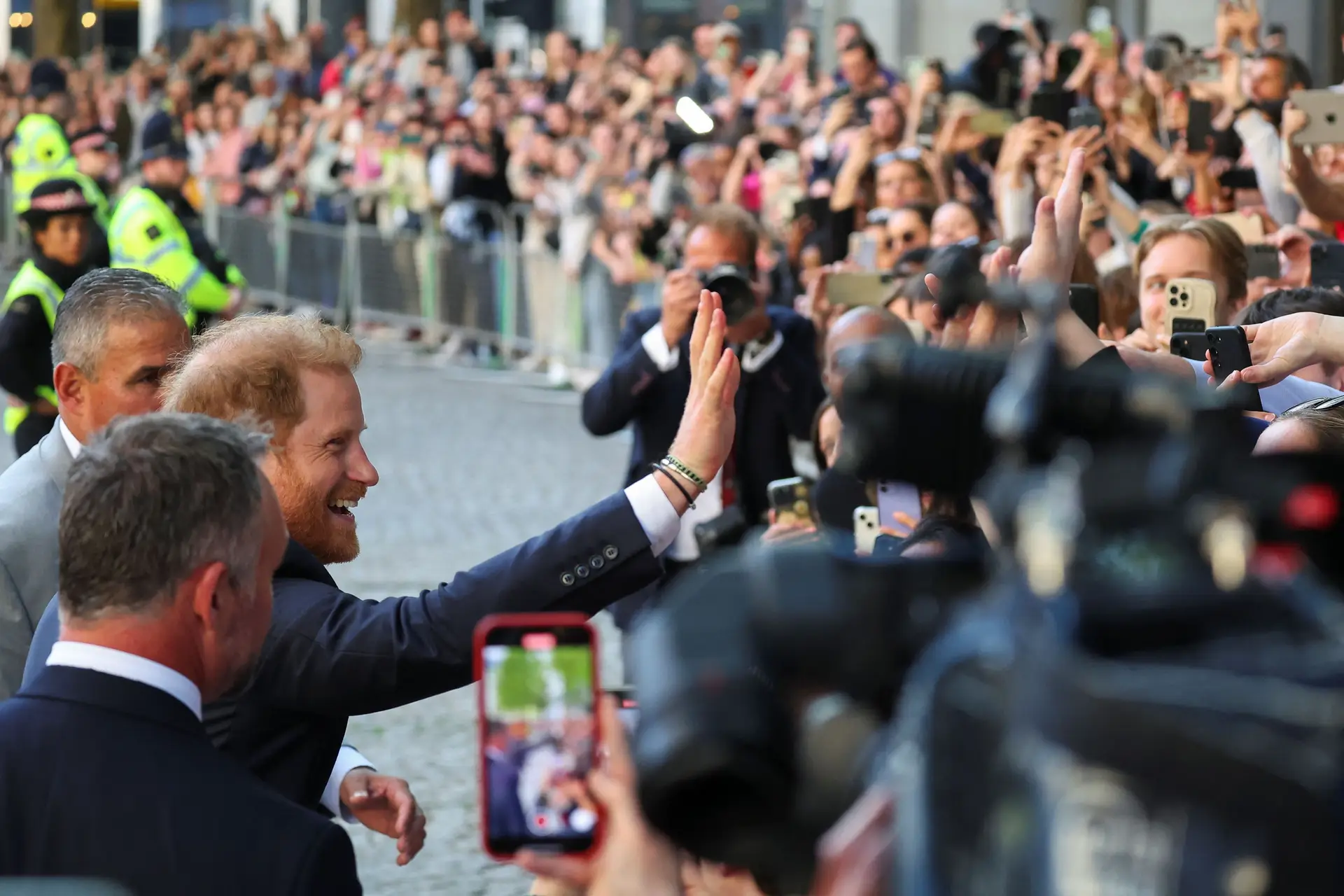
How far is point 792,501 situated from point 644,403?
0.95 meters

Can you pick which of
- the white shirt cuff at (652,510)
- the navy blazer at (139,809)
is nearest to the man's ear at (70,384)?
the white shirt cuff at (652,510)

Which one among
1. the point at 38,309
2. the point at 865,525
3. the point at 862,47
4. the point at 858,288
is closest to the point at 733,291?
the point at 865,525

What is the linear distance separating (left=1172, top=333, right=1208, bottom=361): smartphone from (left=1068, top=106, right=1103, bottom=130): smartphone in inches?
130

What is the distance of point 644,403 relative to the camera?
686cm

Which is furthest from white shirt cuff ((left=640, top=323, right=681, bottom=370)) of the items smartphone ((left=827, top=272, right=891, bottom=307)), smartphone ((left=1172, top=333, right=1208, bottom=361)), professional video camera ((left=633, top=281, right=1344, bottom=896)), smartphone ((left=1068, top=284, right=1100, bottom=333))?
professional video camera ((left=633, top=281, right=1344, bottom=896))

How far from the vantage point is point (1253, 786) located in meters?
1.38

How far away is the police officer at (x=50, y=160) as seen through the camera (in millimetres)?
9562

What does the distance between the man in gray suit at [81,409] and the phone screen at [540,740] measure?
1.30 meters

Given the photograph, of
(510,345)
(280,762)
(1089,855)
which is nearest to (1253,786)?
(1089,855)

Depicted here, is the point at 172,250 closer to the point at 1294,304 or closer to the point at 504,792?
the point at 1294,304

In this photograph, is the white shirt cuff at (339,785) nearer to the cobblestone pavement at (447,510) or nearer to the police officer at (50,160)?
the cobblestone pavement at (447,510)

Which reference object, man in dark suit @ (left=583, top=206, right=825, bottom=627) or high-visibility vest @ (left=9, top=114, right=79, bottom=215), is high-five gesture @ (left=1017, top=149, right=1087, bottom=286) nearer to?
man in dark suit @ (left=583, top=206, right=825, bottom=627)

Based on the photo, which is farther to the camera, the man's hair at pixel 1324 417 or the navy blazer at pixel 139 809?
the man's hair at pixel 1324 417

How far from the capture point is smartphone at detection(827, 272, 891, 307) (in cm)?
779
